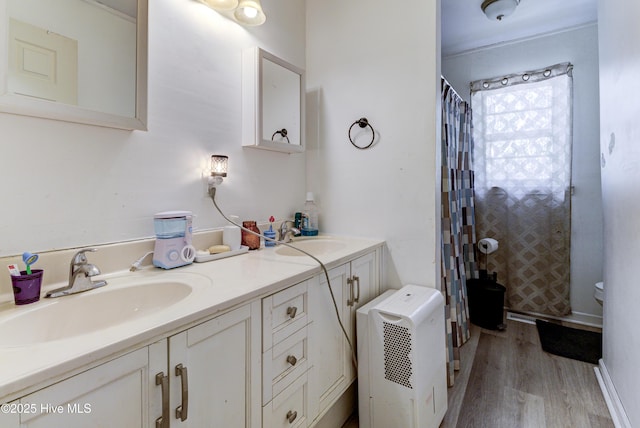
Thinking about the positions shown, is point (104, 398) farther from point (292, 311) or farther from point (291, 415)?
point (291, 415)

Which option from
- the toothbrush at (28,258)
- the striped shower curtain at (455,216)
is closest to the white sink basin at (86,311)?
the toothbrush at (28,258)

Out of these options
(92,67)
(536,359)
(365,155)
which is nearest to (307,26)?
(365,155)

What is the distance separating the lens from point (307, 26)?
2.05 m

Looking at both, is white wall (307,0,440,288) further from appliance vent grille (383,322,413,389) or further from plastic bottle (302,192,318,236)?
appliance vent grille (383,322,413,389)

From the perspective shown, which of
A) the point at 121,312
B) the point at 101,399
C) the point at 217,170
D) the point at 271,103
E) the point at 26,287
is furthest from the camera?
the point at 271,103

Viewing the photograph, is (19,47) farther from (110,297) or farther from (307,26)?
(307,26)

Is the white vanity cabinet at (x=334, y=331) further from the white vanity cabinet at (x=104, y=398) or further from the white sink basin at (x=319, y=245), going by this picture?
the white vanity cabinet at (x=104, y=398)

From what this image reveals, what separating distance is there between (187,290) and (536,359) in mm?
2342

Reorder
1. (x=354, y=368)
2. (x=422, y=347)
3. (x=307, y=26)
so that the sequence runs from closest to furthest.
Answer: (x=422, y=347), (x=354, y=368), (x=307, y=26)

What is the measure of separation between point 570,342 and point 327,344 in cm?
217

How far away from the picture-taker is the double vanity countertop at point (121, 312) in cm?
52

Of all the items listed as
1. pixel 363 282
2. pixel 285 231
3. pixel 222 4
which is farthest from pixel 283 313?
pixel 222 4

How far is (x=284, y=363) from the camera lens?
104cm

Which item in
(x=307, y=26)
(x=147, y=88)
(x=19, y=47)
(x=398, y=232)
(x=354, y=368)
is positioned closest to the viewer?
(x=19, y=47)
